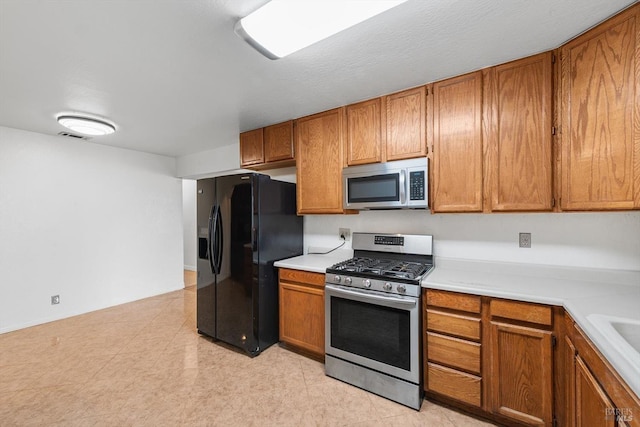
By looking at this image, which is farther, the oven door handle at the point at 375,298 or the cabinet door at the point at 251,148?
the cabinet door at the point at 251,148

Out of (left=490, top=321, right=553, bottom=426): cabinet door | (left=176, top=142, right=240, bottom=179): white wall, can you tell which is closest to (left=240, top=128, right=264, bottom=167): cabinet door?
(left=176, top=142, right=240, bottom=179): white wall

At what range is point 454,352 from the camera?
1.72 meters

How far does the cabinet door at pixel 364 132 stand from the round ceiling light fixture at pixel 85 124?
2592 millimetres

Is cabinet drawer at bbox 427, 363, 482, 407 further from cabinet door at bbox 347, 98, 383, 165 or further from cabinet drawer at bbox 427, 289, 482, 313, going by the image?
cabinet door at bbox 347, 98, 383, 165

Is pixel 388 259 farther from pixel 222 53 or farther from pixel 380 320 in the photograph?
pixel 222 53

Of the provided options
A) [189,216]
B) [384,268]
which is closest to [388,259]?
[384,268]

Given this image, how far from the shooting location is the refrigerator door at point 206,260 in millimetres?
2758

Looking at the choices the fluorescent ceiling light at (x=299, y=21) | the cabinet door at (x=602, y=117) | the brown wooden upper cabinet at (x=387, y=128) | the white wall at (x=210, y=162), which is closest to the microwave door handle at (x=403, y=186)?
the brown wooden upper cabinet at (x=387, y=128)

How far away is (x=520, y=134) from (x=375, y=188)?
1.03 metres

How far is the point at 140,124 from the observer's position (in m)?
2.98

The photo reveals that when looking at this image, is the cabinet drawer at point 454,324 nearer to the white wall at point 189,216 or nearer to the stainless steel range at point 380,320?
the stainless steel range at point 380,320

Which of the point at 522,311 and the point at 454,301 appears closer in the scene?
the point at 522,311

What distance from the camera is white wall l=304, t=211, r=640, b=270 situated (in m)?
1.70

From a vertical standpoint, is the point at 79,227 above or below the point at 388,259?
above
